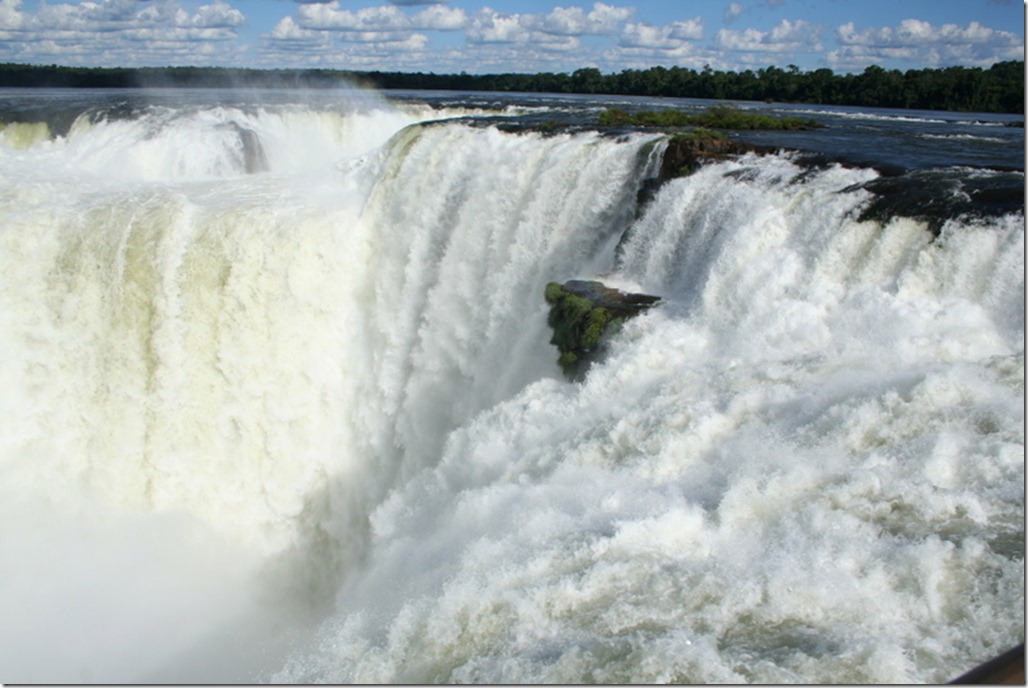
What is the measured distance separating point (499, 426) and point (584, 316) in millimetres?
1637

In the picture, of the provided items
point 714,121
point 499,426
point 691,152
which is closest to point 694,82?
point 714,121

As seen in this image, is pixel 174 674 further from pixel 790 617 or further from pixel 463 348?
pixel 790 617

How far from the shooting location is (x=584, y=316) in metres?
9.20

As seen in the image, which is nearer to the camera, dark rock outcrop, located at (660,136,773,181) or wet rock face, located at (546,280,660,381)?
wet rock face, located at (546,280,660,381)

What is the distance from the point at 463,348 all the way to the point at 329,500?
10.8ft

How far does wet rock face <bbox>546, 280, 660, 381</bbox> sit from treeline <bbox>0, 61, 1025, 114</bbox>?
46.0 feet

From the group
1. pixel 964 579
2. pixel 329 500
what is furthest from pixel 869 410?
pixel 329 500

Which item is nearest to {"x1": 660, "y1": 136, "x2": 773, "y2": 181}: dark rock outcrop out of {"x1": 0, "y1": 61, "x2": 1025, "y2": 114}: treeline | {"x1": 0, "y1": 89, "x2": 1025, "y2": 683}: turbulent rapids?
{"x1": 0, "y1": 89, "x2": 1025, "y2": 683}: turbulent rapids

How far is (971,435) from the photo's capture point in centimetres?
558

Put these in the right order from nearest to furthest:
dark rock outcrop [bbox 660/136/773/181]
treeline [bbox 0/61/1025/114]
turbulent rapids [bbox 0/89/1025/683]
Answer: turbulent rapids [bbox 0/89/1025/683]
dark rock outcrop [bbox 660/136/773/181]
treeline [bbox 0/61/1025/114]

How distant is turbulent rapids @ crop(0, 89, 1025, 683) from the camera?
479cm

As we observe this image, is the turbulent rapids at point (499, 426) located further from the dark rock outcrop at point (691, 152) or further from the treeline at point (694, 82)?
the treeline at point (694, 82)

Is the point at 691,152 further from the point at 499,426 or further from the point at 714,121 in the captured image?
the point at 714,121

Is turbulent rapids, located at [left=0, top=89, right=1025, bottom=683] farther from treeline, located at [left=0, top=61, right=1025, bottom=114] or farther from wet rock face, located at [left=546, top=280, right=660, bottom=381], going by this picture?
treeline, located at [left=0, top=61, right=1025, bottom=114]
